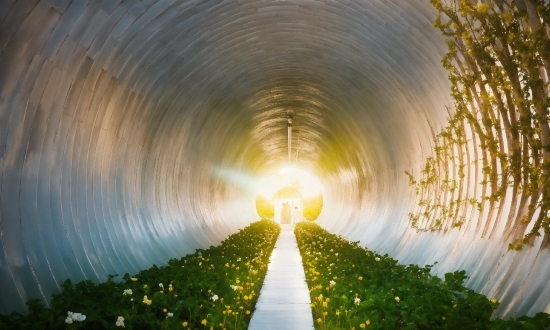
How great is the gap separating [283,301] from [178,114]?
5.91m

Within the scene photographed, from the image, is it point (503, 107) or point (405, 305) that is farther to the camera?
point (503, 107)

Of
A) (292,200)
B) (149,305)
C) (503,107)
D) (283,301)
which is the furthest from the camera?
(292,200)

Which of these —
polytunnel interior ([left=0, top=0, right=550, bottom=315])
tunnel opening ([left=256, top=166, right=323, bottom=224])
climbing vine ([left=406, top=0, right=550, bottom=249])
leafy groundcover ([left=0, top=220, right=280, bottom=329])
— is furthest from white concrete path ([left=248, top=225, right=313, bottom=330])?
tunnel opening ([left=256, top=166, right=323, bottom=224])

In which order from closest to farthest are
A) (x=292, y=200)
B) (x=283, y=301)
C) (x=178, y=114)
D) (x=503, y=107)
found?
1. (x=503, y=107)
2. (x=283, y=301)
3. (x=178, y=114)
4. (x=292, y=200)

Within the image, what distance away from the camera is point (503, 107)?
7.88 metres

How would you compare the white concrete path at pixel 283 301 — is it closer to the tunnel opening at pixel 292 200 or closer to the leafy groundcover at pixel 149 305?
the leafy groundcover at pixel 149 305

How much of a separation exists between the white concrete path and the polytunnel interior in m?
2.39

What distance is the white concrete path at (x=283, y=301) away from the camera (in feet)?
25.7

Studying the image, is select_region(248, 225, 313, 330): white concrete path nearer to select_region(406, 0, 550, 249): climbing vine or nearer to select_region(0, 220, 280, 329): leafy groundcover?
select_region(0, 220, 280, 329): leafy groundcover

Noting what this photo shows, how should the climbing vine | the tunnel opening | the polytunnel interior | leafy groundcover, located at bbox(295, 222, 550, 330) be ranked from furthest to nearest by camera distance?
the tunnel opening
the climbing vine
the polytunnel interior
leafy groundcover, located at bbox(295, 222, 550, 330)

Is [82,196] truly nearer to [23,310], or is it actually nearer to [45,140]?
[45,140]

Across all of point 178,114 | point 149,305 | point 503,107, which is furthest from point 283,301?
point 178,114

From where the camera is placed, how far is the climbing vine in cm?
686

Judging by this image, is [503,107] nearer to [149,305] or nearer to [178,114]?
[149,305]
